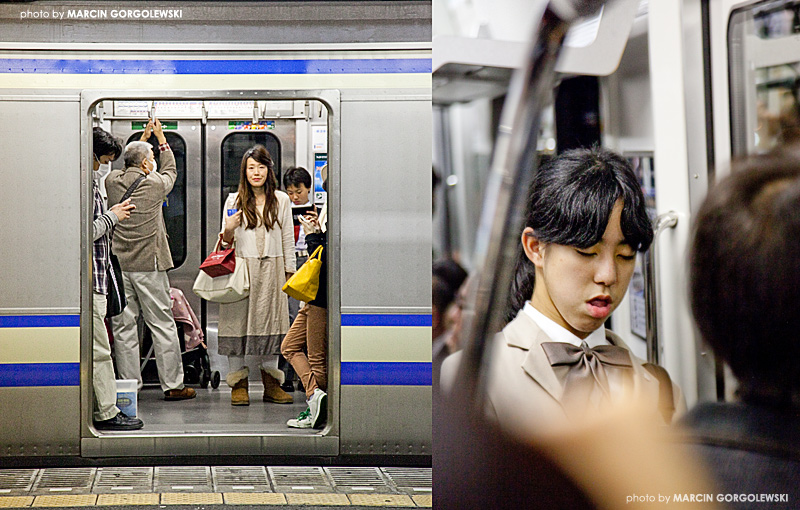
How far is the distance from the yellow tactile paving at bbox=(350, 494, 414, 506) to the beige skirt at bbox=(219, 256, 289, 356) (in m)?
1.45

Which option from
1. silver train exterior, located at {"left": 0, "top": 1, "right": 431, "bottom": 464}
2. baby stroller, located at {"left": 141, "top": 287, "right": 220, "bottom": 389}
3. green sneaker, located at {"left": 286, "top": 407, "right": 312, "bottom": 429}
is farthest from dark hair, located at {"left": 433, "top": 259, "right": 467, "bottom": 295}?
baby stroller, located at {"left": 141, "top": 287, "right": 220, "bottom": 389}

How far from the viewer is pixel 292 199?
4.98 meters

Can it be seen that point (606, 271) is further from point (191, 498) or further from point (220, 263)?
point (220, 263)

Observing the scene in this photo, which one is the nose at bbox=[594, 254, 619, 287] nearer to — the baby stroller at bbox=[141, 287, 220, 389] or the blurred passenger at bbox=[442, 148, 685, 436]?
the blurred passenger at bbox=[442, 148, 685, 436]

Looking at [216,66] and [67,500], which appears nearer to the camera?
[67,500]

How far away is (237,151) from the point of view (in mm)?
5391

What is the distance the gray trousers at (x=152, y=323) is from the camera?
14.9 ft

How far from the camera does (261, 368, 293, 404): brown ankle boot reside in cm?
476

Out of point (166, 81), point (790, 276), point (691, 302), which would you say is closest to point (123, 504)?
point (166, 81)

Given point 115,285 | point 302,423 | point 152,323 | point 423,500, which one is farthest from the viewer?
point 152,323

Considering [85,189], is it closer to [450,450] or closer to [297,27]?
[297,27]

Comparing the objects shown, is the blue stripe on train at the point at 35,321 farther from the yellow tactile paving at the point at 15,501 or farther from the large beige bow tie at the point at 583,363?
the large beige bow tie at the point at 583,363

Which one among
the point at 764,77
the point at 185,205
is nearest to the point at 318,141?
the point at 185,205

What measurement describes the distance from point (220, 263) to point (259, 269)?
0.74ft
